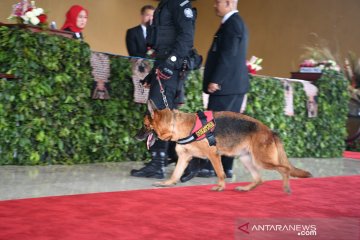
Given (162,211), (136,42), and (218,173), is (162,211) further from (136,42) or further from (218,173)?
(136,42)

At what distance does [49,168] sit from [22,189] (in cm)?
110

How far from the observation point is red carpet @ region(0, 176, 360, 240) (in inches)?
100

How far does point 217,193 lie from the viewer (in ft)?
12.8

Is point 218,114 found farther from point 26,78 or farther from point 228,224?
point 26,78

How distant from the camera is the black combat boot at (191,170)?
4.46 meters

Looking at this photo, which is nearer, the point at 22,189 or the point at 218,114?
the point at 22,189

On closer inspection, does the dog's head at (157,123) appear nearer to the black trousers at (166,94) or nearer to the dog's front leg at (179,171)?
the dog's front leg at (179,171)

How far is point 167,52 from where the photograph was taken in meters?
4.37

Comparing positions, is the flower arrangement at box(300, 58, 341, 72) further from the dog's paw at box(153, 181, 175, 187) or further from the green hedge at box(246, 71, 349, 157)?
the dog's paw at box(153, 181, 175, 187)

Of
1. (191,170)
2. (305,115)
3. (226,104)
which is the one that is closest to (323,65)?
(305,115)

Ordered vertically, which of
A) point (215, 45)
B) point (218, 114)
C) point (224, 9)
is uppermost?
point (224, 9)

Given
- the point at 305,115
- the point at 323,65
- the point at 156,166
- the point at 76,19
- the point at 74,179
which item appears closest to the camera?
the point at 74,179

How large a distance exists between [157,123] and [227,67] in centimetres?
107

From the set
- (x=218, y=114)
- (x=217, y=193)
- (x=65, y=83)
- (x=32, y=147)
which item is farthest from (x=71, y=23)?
(x=217, y=193)
